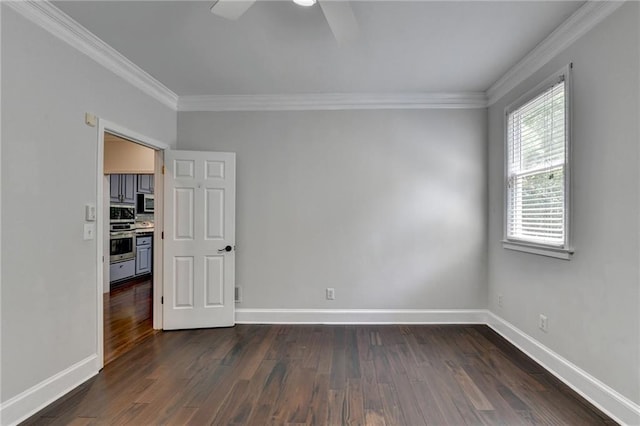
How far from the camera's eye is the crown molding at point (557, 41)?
2.18 meters

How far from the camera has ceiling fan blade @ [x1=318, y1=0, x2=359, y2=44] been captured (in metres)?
1.88

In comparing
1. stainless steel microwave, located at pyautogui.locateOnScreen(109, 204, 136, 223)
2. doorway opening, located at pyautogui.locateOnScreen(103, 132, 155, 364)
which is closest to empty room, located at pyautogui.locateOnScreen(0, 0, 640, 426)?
doorway opening, located at pyautogui.locateOnScreen(103, 132, 155, 364)

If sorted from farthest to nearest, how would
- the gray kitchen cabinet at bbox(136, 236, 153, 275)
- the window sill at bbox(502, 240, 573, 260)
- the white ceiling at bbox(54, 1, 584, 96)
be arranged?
the gray kitchen cabinet at bbox(136, 236, 153, 275) → the window sill at bbox(502, 240, 573, 260) → the white ceiling at bbox(54, 1, 584, 96)

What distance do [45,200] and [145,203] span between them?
16.5 feet

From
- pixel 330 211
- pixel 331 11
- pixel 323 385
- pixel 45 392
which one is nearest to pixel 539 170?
pixel 330 211

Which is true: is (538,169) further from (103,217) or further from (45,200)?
(103,217)

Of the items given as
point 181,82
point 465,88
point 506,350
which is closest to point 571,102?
point 465,88

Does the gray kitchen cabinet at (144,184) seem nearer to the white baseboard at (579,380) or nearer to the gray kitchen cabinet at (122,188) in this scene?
the gray kitchen cabinet at (122,188)

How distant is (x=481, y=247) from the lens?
12.7 feet

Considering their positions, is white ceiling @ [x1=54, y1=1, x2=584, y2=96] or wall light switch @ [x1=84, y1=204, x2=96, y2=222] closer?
white ceiling @ [x1=54, y1=1, x2=584, y2=96]

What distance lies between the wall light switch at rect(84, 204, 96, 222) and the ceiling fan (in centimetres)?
182

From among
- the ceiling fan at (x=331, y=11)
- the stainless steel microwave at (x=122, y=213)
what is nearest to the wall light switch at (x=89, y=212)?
the ceiling fan at (x=331, y=11)

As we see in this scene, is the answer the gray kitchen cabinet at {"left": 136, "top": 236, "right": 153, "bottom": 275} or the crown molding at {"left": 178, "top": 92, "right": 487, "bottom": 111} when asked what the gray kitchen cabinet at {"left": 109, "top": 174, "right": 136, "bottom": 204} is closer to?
the gray kitchen cabinet at {"left": 136, "top": 236, "right": 153, "bottom": 275}

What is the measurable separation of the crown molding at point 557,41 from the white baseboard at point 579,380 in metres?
2.44
